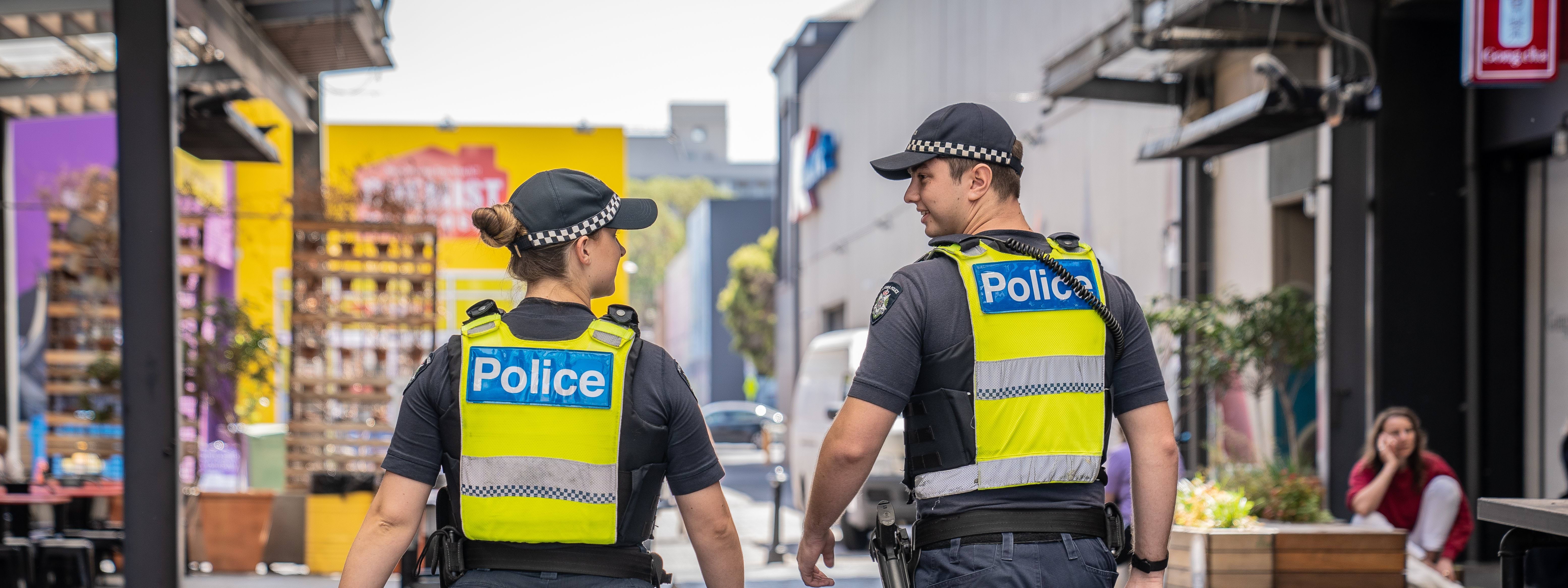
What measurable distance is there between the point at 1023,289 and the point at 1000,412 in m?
0.26

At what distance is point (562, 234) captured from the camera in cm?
279

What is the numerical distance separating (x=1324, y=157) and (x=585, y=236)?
25.7ft

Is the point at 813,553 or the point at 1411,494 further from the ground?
the point at 813,553

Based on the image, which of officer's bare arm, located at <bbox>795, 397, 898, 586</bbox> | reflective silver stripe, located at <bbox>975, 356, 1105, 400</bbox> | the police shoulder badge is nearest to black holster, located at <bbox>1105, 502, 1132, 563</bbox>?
reflective silver stripe, located at <bbox>975, 356, 1105, 400</bbox>

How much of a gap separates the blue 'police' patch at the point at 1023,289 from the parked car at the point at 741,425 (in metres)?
29.9

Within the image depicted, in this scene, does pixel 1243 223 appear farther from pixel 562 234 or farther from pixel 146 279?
pixel 562 234

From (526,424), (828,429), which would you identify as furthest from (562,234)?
(828,429)

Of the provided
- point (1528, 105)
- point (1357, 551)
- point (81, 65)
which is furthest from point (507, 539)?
point (81, 65)

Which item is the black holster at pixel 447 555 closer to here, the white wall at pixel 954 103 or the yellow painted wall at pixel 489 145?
the white wall at pixel 954 103

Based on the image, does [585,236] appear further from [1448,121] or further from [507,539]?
[1448,121]

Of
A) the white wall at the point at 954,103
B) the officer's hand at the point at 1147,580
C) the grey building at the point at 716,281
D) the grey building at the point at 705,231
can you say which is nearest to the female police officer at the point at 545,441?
the officer's hand at the point at 1147,580

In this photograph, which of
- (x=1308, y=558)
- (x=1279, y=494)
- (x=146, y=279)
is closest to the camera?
(x=146, y=279)

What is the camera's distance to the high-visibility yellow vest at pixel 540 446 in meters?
2.69

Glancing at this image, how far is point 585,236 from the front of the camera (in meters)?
2.83
